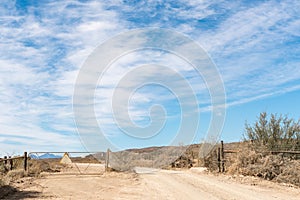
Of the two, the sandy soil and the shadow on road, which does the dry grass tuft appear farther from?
the shadow on road

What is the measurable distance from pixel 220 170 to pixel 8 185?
14239 mm

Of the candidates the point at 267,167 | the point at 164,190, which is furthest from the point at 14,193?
the point at 267,167

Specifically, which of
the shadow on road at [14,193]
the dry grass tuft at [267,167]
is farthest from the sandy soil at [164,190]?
the dry grass tuft at [267,167]

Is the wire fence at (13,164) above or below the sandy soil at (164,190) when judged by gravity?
above

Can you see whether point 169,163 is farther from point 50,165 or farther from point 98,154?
point 50,165

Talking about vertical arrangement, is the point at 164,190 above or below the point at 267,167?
below

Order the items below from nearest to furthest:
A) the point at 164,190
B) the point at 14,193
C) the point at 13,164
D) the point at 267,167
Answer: the point at 14,193, the point at 164,190, the point at 267,167, the point at 13,164

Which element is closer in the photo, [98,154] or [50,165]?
[98,154]

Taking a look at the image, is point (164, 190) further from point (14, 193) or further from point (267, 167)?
point (267, 167)

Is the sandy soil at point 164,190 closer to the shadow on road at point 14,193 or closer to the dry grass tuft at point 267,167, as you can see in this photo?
the shadow on road at point 14,193

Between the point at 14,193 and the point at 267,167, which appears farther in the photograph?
the point at 267,167

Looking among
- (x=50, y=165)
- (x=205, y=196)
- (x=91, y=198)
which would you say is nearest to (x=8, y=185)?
(x=91, y=198)

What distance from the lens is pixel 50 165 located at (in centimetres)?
3350

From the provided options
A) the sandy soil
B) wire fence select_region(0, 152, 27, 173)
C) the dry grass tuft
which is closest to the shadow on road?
the sandy soil
